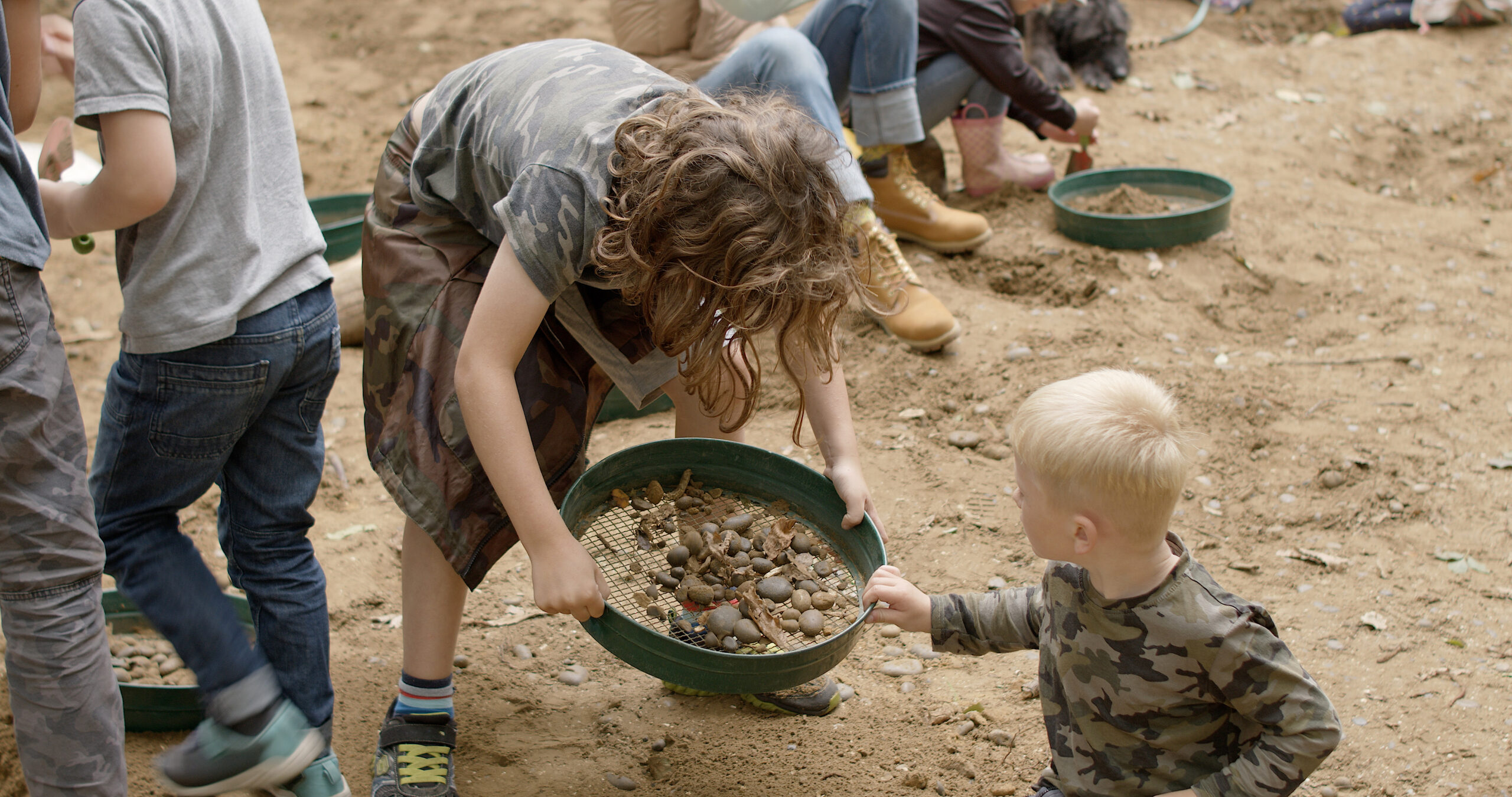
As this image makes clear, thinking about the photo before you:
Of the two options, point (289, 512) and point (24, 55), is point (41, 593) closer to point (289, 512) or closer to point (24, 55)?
point (289, 512)

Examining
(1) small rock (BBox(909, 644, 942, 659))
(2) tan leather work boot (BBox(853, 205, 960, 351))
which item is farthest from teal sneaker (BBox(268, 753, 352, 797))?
(2) tan leather work boot (BBox(853, 205, 960, 351))

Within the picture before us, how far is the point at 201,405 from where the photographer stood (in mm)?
1651

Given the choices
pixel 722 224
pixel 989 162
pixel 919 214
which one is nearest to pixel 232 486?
pixel 722 224

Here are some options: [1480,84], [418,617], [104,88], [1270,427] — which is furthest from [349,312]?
[1480,84]

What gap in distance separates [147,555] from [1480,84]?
6.14 m

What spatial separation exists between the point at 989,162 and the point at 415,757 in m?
3.24

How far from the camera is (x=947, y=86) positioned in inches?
160

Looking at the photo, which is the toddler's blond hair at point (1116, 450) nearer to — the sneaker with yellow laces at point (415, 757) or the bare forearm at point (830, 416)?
the bare forearm at point (830, 416)

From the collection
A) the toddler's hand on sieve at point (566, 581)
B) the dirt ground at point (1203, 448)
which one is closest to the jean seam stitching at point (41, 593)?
the toddler's hand on sieve at point (566, 581)

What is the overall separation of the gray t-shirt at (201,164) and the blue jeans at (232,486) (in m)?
0.05

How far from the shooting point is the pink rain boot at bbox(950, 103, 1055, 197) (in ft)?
13.9

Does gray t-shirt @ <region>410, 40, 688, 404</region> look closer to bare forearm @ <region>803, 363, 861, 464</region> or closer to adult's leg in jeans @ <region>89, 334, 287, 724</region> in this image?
bare forearm @ <region>803, 363, 861, 464</region>

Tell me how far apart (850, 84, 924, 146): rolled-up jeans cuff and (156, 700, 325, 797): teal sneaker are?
2.64 m

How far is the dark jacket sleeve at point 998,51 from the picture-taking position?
395 centimetres
